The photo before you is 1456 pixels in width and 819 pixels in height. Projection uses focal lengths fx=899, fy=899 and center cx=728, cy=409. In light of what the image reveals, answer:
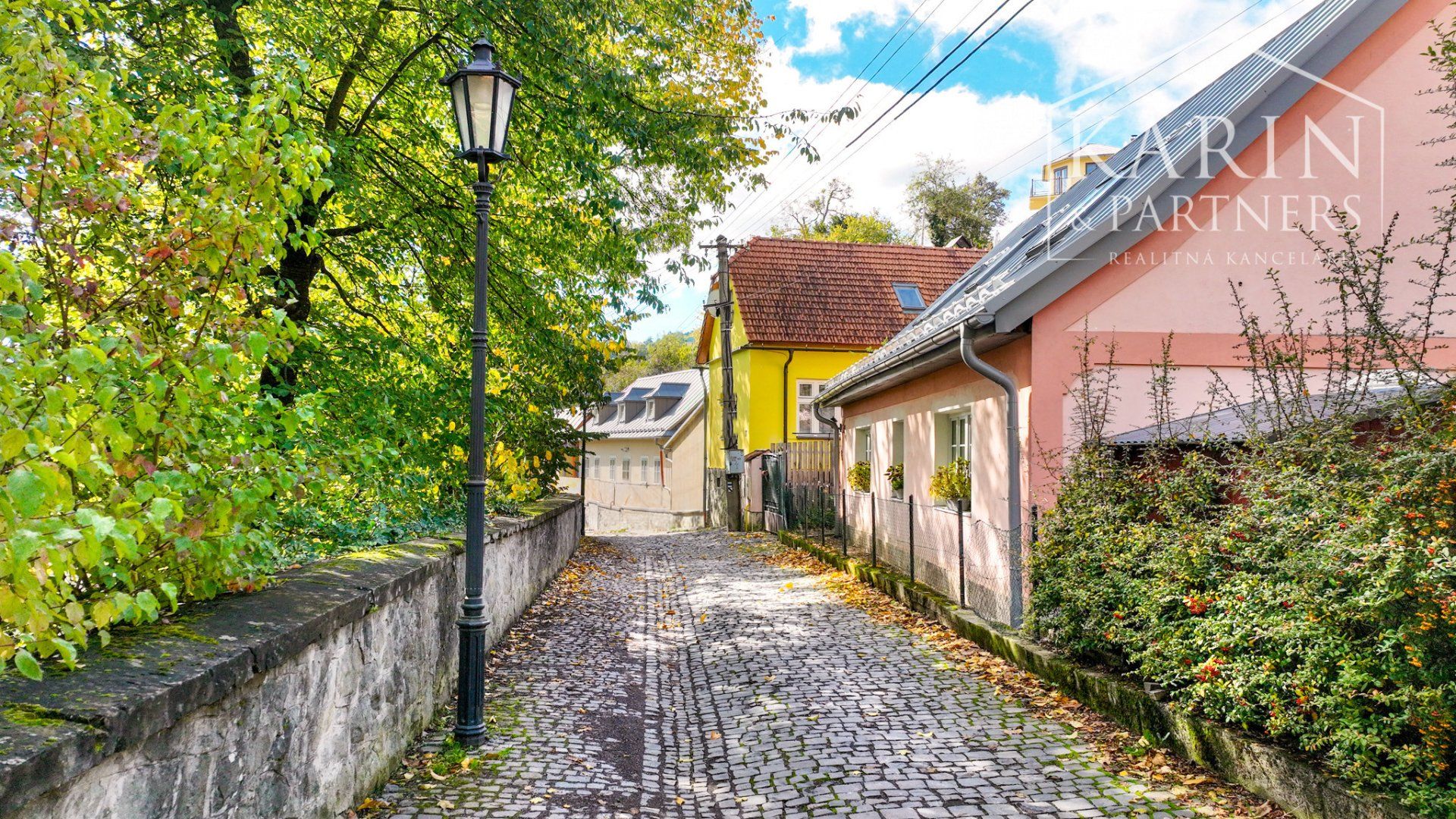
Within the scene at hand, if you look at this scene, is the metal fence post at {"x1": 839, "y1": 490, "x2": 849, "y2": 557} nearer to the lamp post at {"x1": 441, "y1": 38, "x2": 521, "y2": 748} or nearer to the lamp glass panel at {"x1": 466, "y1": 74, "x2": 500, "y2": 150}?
the lamp post at {"x1": 441, "y1": 38, "x2": 521, "y2": 748}

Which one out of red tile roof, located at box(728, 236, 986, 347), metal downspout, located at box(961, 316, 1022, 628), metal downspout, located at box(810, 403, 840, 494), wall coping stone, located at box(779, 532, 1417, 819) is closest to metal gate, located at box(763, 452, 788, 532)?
metal downspout, located at box(810, 403, 840, 494)

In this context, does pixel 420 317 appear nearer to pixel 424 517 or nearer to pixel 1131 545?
pixel 424 517

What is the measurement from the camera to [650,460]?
42219mm

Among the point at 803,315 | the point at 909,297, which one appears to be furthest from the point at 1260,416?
the point at 909,297

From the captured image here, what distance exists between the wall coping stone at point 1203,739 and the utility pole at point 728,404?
16062mm

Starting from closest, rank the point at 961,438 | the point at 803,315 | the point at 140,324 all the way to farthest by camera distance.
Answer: the point at 140,324, the point at 961,438, the point at 803,315

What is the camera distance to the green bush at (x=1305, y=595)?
351 centimetres

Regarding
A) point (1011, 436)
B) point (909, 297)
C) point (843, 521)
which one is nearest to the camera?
point (1011, 436)

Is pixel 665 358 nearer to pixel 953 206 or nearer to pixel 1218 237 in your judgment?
pixel 953 206

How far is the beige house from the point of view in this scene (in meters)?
36.9

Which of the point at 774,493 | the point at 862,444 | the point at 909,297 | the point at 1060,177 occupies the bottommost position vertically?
the point at 774,493

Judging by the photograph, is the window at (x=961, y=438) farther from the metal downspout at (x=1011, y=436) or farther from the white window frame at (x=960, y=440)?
the metal downspout at (x=1011, y=436)

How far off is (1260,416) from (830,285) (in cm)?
2040

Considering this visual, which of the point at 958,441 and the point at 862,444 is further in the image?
the point at 862,444
